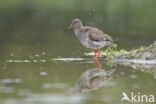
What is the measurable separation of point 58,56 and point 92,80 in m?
4.74

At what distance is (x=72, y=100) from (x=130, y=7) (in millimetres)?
33254

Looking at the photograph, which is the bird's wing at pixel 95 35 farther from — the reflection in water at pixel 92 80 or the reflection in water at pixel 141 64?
the reflection in water at pixel 92 80

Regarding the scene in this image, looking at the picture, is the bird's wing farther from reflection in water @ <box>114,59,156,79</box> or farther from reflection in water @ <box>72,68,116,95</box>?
reflection in water @ <box>72,68,116,95</box>

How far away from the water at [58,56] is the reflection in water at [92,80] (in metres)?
0.18

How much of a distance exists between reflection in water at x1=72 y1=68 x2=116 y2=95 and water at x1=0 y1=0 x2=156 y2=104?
0.18 metres

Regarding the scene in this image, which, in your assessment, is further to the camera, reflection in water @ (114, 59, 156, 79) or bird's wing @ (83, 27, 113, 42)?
bird's wing @ (83, 27, 113, 42)

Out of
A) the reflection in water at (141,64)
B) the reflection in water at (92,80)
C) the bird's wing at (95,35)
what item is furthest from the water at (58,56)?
the bird's wing at (95,35)

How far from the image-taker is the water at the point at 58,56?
35.4 ft

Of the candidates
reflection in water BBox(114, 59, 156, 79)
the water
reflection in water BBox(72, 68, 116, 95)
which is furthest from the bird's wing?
reflection in water BBox(72, 68, 116, 95)

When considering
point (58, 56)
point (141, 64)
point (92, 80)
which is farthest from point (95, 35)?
point (92, 80)

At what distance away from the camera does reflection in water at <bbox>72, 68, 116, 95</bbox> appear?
37.8ft

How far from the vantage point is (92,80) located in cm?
1248

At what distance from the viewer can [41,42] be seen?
72.9 feet

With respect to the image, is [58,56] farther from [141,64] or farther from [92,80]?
[92,80]
